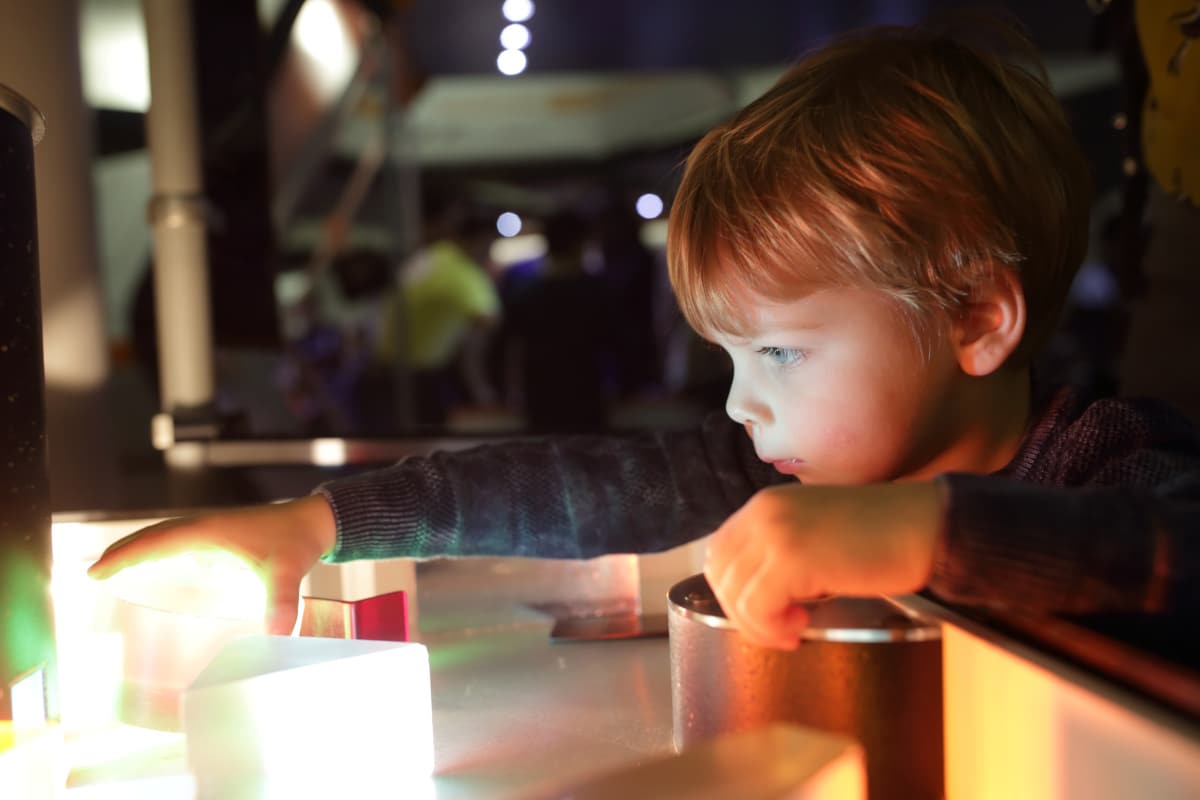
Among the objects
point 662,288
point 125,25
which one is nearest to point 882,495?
point 125,25

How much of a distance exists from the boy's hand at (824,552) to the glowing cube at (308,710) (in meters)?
0.15

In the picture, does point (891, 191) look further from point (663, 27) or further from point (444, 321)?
point (444, 321)

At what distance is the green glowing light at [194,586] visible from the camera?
58 centimetres

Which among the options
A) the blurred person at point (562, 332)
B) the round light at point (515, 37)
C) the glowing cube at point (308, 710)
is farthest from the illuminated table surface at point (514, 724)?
the round light at point (515, 37)

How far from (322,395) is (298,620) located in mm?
4853

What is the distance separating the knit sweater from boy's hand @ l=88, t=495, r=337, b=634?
0.02 meters

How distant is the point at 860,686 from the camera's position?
0.39 metres

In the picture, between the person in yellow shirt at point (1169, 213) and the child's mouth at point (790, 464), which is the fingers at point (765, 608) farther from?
the person in yellow shirt at point (1169, 213)

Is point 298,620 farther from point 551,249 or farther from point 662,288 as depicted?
point 662,288

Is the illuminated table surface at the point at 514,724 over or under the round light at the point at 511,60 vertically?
under

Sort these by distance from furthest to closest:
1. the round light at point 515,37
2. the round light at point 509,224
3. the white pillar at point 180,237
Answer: the round light at point 509,224 < the round light at point 515,37 < the white pillar at point 180,237

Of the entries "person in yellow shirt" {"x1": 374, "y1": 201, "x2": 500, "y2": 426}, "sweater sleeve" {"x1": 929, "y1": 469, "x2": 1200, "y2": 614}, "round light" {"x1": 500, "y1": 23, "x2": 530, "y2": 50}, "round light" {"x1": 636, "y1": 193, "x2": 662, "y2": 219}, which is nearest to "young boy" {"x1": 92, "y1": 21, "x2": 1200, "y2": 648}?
"sweater sleeve" {"x1": 929, "y1": 469, "x2": 1200, "y2": 614}

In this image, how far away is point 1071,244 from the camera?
74 centimetres

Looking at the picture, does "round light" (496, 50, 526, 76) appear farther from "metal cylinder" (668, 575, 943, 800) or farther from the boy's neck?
"metal cylinder" (668, 575, 943, 800)
